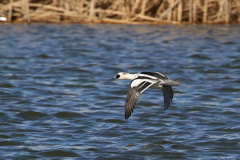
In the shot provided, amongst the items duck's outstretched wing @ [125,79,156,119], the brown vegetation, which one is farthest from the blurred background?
the brown vegetation

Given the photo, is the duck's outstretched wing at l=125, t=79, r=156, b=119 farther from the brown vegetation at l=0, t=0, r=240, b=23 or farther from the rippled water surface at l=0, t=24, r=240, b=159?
the brown vegetation at l=0, t=0, r=240, b=23

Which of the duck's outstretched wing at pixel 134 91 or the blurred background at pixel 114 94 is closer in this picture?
the duck's outstretched wing at pixel 134 91

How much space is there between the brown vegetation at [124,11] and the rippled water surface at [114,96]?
1.15m

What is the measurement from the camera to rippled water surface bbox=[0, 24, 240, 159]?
7234mm

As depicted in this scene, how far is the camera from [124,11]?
21.6 meters

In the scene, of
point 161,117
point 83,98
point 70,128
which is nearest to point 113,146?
point 70,128

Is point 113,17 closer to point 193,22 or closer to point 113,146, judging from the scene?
point 193,22

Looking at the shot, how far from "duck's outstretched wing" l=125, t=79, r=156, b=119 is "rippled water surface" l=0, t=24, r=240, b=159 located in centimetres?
51

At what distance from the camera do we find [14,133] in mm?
7859

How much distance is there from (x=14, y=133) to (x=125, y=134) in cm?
156

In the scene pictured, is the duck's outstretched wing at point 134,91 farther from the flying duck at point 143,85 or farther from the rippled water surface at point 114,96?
the rippled water surface at point 114,96

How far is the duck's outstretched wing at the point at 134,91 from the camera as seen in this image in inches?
278

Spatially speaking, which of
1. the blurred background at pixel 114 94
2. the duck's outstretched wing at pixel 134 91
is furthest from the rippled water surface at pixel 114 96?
the duck's outstretched wing at pixel 134 91

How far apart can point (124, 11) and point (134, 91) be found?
14711 mm
